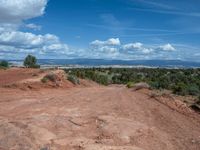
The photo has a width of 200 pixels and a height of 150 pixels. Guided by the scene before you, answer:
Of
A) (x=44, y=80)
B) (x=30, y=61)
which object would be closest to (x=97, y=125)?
(x=44, y=80)

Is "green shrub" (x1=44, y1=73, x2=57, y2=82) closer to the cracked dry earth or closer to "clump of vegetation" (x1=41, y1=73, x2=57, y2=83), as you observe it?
"clump of vegetation" (x1=41, y1=73, x2=57, y2=83)

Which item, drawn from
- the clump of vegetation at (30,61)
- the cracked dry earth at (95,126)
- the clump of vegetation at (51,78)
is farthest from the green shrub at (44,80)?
the clump of vegetation at (30,61)

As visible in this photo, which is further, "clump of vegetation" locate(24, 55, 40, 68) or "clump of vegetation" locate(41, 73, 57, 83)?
"clump of vegetation" locate(24, 55, 40, 68)

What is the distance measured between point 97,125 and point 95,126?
0.11m

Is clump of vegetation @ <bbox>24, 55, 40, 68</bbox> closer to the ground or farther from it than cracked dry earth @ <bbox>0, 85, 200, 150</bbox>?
farther from it

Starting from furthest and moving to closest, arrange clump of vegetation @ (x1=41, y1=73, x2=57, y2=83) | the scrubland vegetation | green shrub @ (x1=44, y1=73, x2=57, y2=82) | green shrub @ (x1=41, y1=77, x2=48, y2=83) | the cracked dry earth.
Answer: the scrubland vegetation → green shrub @ (x1=44, y1=73, x2=57, y2=82) → clump of vegetation @ (x1=41, y1=73, x2=57, y2=83) → green shrub @ (x1=41, y1=77, x2=48, y2=83) → the cracked dry earth

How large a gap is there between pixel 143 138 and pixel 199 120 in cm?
452

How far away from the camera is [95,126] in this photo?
39.1 ft

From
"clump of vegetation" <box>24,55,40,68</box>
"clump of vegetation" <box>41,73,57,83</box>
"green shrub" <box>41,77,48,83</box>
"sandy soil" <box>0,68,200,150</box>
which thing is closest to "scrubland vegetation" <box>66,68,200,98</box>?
"clump of vegetation" <box>24,55,40,68</box>

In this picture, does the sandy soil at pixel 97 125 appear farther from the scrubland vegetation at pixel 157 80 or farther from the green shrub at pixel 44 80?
the scrubland vegetation at pixel 157 80

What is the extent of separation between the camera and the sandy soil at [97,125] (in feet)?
33.0

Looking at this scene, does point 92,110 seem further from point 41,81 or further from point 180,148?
point 41,81

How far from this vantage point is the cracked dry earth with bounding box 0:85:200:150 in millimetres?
10039

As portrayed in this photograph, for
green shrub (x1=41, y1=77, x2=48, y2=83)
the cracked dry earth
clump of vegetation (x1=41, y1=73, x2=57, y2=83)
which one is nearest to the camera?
the cracked dry earth
